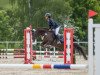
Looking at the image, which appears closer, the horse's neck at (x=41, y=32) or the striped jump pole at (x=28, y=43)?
A: the striped jump pole at (x=28, y=43)

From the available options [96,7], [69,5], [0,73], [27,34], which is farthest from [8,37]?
[0,73]

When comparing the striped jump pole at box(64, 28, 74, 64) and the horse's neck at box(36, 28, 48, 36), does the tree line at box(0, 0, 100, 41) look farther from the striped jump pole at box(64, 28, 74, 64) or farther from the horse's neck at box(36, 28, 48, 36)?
the striped jump pole at box(64, 28, 74, 64)

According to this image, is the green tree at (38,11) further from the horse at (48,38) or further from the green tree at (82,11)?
the horse at (48,38)

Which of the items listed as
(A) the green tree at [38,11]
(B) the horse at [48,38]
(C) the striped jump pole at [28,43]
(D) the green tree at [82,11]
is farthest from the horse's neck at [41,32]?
(D) the green tree at [82,11]

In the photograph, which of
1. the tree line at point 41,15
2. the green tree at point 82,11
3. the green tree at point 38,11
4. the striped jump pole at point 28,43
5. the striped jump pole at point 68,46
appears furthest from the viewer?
the green tree at point 82,11

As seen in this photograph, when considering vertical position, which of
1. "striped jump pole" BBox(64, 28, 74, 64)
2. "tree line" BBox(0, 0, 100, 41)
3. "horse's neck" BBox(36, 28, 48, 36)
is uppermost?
"tree line" BBox(0, 0, 100, 41)

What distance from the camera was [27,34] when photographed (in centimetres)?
1491

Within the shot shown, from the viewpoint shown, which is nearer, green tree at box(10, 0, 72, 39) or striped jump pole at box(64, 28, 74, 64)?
striped jump pole at box(64, 28, 74, 64)

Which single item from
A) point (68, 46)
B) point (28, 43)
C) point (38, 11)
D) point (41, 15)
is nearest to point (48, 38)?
point (28, 43)

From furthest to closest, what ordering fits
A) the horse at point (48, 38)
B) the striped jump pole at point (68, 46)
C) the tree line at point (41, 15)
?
the tree line at point (41, 15)
the horse at point (48, 38)
the striped jump pole at point (68, 46)

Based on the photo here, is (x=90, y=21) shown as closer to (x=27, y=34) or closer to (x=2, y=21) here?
(x=27, y=34)

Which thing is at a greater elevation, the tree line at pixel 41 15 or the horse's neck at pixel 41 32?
the tree line at pixel 41 15

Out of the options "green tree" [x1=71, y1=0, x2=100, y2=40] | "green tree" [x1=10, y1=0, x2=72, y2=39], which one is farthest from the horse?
"green tree" [x1=71, y1=0, x2=100, y2=40]

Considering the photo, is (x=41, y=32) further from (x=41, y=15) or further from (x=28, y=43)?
(x=41, y=15)
